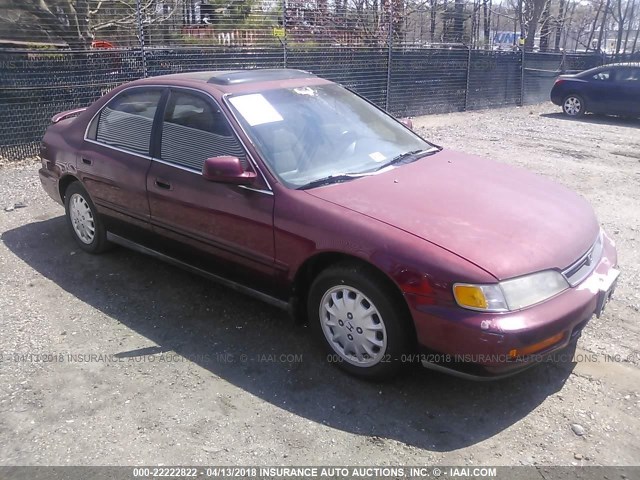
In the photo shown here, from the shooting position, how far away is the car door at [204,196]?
3.61 metres

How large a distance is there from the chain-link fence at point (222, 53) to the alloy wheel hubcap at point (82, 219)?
424 centimetres

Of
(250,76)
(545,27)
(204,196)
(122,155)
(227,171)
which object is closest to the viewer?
(227,171)

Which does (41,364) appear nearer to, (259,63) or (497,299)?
(497,299)

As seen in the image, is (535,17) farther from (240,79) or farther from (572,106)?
(240,79)

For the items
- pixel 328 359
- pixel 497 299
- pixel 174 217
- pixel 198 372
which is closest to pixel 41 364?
pixel 198 372

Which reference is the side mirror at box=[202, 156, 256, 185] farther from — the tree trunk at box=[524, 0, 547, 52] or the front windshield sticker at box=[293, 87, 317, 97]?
the tree trunk at box=[524, 0, 547, 52]

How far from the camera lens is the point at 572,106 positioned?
15.2m

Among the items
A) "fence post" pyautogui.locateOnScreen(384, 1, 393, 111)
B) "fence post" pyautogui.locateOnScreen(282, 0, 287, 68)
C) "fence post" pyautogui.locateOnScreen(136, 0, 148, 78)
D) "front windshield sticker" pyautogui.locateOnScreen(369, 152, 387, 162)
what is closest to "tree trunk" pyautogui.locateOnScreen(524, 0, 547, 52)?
"fence post" pyautogui.locateOnScreen(384, 1, 393, 111)

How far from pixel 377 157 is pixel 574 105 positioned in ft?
42.9

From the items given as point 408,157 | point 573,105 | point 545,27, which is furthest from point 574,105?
point 545,27

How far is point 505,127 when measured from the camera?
13000 mm

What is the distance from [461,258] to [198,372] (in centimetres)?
171

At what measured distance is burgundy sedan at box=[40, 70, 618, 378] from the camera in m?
2.89

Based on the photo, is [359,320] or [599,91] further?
[599,91]
